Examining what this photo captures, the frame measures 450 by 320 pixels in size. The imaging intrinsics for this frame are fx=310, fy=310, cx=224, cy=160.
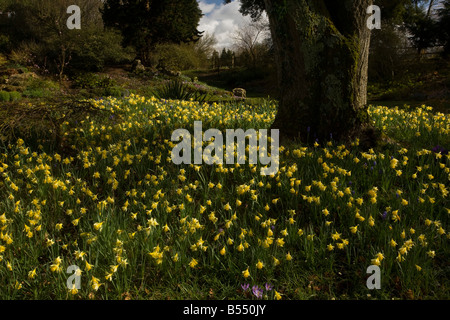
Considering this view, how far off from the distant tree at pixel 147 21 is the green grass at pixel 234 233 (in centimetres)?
1804

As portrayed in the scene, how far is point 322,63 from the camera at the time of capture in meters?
3.80

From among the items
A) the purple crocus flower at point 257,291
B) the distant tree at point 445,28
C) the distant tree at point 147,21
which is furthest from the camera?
the distant tree at point 147,21

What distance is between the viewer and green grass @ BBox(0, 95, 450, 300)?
206 cm

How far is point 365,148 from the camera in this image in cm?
385

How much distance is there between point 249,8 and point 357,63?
18.9 meters

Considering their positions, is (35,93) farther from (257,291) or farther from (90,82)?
(257,291)

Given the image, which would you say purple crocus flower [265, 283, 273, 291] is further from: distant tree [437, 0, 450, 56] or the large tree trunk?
distant tree [437, 0, 450, 56]

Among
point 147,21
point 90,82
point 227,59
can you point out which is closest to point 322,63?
point 90,82

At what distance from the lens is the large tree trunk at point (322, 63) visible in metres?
3.78

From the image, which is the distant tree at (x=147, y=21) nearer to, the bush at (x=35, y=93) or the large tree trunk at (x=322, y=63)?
the bush at (x=35, y=93)

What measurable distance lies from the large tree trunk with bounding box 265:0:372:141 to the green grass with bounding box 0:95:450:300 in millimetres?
407

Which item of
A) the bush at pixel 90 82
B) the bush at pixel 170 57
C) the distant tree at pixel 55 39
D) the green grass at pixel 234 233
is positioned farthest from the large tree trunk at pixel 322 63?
the bush at pixel 170 57

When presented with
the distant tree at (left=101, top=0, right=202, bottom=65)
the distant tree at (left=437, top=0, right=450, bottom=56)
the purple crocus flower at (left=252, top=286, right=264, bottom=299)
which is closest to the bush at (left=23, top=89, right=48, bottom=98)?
the distant tree at (left=101, top=0, right=202, bottom=65)

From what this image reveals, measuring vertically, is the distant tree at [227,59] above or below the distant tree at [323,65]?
above
